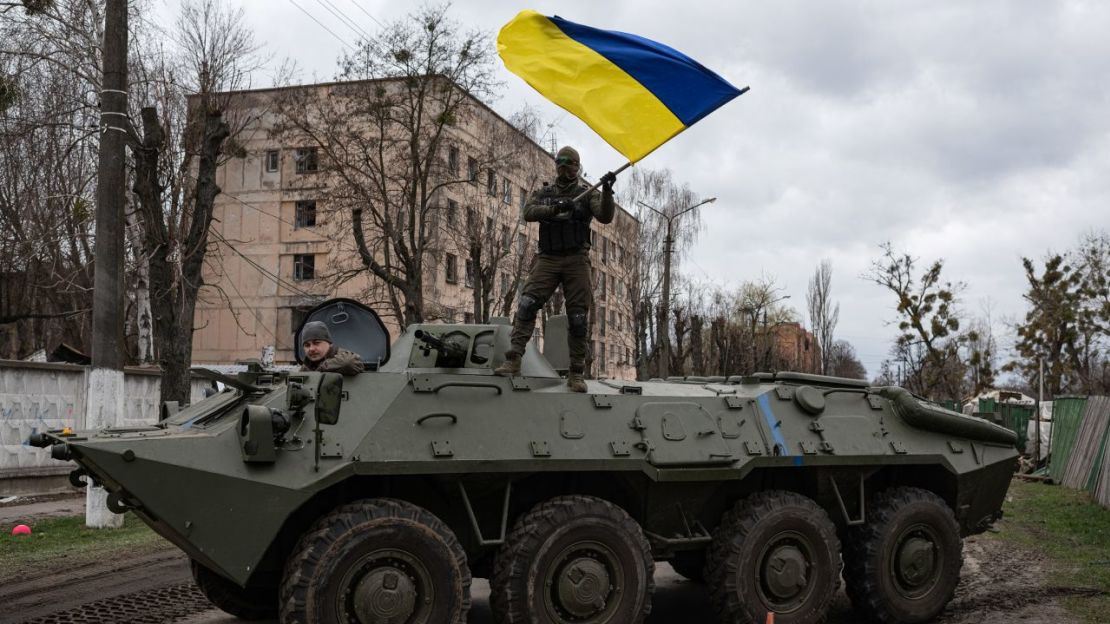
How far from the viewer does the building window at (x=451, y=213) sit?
25.4 m

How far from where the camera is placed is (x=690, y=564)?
9.94 metres

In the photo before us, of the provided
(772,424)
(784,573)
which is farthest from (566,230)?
(784,573)

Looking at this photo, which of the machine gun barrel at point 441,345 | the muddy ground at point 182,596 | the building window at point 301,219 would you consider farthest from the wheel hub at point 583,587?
the building window at point 301,219

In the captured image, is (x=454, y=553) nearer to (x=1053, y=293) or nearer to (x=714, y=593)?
(x=714, y=593)

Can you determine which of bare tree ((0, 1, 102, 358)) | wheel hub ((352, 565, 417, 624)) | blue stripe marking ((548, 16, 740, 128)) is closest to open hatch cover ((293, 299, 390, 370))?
wheel hub ((352, 565, 417, 624))

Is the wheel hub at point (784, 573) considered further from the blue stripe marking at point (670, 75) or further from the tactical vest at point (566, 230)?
the blue stripe marking at point (670, 75)

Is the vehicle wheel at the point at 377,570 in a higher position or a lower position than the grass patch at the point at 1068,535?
higher

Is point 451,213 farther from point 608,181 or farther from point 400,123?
point 608,181

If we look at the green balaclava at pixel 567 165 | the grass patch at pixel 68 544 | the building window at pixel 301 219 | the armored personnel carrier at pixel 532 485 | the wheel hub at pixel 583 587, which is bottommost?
the grass patch at pixel 68 544

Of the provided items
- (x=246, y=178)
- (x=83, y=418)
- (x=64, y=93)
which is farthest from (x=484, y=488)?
(x=246, y=178)

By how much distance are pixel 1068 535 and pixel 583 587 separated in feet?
30.8

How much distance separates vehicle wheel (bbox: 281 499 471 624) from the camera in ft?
20.2

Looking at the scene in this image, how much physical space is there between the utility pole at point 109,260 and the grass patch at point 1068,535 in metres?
10.7

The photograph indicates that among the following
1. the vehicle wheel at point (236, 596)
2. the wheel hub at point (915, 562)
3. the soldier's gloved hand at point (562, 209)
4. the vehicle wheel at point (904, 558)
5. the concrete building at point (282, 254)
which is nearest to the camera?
the vehicle wheel at point (236, 596)
